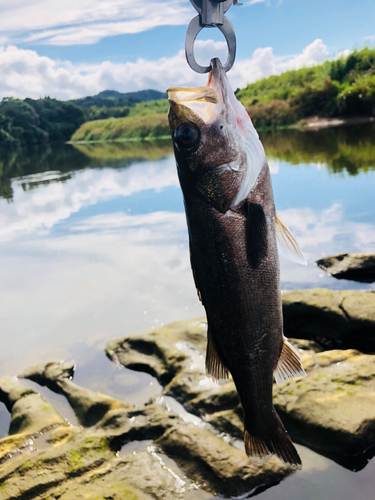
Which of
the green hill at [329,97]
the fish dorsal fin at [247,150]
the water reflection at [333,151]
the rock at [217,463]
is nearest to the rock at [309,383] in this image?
the rock at [217,463]

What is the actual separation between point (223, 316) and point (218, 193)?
1.83 ft

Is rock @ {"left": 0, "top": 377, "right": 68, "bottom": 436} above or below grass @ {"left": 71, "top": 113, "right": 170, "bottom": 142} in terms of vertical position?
below

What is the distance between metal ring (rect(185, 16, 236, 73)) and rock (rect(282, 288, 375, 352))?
5244 millimetres

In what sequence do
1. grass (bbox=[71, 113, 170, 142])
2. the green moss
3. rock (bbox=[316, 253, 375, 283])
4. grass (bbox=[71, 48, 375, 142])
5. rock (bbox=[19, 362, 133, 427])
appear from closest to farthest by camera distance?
1. the green moss
2. rock (bbox=[19, 362, 133, 427])
3. rock (bbox=[316, 253, 375, 283])
4. grass (bbox=[71, 48, 375, 142])
5. grass (bbox=[71, 113, 170, 142])

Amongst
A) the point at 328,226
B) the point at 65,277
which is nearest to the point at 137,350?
the point at 65,277

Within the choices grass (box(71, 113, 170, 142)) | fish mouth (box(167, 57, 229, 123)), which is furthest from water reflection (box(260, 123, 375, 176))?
grass (box(71, 113, 170, 142))

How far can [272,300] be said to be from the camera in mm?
2137

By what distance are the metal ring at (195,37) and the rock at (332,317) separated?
5.24 m

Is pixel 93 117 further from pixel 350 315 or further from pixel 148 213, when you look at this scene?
pixel 350 315

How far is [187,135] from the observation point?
2.02 m

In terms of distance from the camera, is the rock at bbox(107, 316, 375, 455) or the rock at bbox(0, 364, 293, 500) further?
the rock at bbox(107, 316, 375, 455)

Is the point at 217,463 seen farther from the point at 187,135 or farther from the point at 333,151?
the point at 333,151

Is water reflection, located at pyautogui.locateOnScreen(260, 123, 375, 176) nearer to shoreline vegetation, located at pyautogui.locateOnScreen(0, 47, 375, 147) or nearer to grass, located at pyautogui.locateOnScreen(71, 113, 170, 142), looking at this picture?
shoreline vegetation, located at pyautogui.locateOnScreen(0, 47, 375, 147)

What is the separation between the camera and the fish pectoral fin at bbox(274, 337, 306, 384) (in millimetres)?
2301
